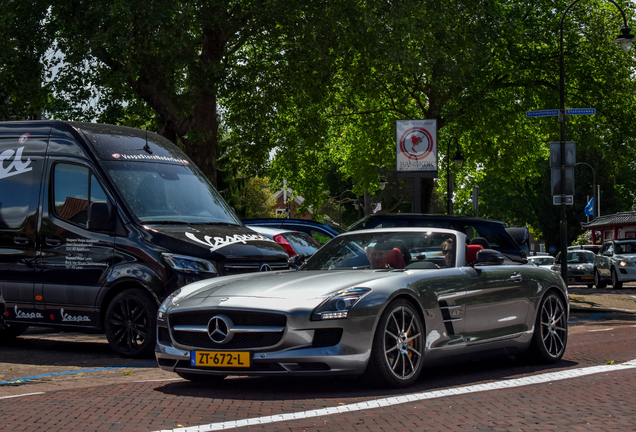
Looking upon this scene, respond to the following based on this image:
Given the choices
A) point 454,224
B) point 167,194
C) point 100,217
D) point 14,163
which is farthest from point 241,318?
point 454,224

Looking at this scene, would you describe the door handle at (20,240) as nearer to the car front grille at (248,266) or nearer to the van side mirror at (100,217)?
the van side mirror at (100,217)

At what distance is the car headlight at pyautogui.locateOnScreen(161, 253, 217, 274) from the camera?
996 centimetres

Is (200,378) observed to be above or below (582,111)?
below

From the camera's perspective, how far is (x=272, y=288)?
7.36m

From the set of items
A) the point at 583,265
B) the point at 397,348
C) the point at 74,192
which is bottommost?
the point at 583,265

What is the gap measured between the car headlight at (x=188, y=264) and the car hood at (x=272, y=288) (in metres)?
1.95

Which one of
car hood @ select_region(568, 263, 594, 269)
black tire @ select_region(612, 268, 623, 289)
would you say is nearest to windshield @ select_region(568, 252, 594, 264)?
car hood @ select_region(568, 263, 594, 269)

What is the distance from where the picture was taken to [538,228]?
76.4 meters

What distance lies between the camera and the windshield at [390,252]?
26.8 feet

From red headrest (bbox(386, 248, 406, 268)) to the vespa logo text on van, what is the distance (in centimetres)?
532

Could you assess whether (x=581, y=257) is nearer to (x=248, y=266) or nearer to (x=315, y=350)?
(x=248, y=266)

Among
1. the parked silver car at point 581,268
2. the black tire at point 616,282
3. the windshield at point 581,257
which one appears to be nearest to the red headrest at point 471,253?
the black tire at point 616,282

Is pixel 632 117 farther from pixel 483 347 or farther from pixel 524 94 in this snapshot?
pixel 483 347

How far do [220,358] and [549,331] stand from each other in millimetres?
3906
